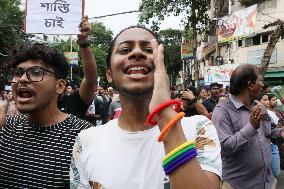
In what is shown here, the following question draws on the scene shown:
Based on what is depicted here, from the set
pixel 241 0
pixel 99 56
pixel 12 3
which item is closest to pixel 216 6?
pixel 241 0

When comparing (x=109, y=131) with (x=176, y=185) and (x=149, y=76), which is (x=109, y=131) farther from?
(x=176, y=185)

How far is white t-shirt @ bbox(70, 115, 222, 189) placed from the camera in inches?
70.9

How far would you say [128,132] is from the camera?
195 centimetres

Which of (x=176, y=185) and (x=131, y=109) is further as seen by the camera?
(x=131, y=109)

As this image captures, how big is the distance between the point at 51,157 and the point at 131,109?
2.51 ft

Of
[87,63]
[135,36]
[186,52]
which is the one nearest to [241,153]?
[87,63]

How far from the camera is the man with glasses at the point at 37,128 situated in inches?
99.3

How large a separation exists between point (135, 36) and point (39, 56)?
102 centimetres

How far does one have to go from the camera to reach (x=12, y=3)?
35375mm

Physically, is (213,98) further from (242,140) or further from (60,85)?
(60,85)

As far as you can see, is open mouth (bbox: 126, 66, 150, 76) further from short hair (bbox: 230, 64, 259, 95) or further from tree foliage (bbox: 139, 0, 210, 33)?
tree foliage (bbox: 139, 0, 210, 33)

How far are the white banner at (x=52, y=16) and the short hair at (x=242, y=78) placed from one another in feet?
7.72

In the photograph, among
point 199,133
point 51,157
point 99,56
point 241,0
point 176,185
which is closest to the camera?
point 176,185

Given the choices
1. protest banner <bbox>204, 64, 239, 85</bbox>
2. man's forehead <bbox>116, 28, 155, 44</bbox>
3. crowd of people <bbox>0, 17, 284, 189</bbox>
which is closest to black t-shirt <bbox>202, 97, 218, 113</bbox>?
crowd of people <bbox>0, 17, 284, 189</bbox>
